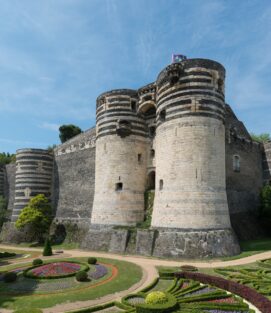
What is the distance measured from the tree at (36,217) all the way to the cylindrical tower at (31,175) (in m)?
3.45

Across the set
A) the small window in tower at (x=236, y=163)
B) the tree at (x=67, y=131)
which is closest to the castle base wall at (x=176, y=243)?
the small window in tower at (x=236, y=163)

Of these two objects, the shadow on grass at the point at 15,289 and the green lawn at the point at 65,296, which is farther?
the shadow on grass at the point at 15,289

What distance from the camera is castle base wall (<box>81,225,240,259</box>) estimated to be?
21.8m

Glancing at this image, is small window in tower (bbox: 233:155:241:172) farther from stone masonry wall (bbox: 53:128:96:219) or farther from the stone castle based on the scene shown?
stone masonry wall (bbox: 53:128:96:219)

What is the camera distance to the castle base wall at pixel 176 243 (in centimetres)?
2177

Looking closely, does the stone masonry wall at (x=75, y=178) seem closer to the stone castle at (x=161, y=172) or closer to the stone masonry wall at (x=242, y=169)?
the stone castle at (x=161, y=172)

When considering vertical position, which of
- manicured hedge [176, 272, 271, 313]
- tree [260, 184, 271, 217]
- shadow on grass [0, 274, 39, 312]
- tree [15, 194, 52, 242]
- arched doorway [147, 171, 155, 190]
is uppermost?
arched doorway [147, 171, 155, 190]

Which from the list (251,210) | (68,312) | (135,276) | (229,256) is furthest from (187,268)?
(251,210)

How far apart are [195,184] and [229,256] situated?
225 inches

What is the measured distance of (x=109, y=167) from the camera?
96.3 ft

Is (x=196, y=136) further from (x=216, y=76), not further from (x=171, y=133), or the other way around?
(x=216, y=76)

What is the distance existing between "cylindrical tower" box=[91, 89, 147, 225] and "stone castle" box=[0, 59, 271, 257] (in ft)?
0.32

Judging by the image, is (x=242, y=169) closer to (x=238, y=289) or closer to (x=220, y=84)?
(x=220, y=84)

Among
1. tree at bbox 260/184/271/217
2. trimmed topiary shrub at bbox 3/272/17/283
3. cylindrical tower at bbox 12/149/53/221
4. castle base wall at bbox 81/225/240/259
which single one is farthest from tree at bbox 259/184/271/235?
cylindrical tower at bbox 12/149/53/221
